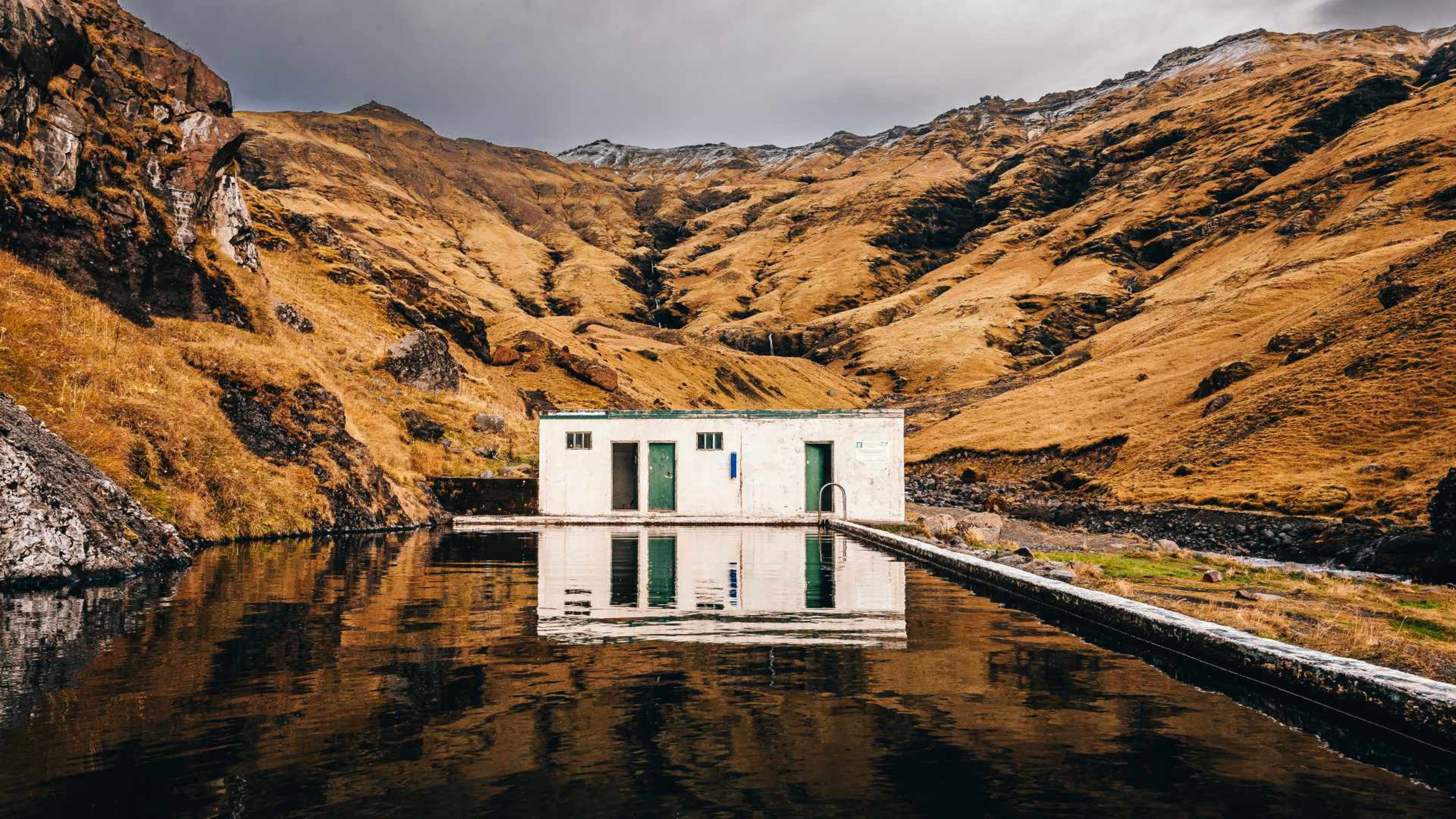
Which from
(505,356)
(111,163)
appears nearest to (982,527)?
(111,163)

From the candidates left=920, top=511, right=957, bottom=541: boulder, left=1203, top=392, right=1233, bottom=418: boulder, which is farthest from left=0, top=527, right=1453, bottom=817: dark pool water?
left=1203, top=392, right=1233, bottom=418: boulder

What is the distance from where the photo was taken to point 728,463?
35781mm

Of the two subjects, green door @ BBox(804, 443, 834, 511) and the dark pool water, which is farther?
green door @ BBox(804, 443, 834, 511)

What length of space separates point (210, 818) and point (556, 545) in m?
19.6

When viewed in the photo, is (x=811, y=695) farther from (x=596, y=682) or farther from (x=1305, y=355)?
(x=1305, y=355)

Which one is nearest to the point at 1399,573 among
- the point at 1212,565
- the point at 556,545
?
the point at 1212,565

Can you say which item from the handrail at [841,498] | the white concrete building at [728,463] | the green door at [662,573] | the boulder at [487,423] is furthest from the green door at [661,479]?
the boulder at [487,423]

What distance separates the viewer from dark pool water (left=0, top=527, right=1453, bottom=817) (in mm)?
5090

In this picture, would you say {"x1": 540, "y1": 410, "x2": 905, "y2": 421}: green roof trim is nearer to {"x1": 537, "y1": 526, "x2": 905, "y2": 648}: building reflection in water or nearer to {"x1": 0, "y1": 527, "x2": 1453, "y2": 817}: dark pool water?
{"x1": 537, "y1": 526, "x2": 905, "y2": 648}: building reflection in water

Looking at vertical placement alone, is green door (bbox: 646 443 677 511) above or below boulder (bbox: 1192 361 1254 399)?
below

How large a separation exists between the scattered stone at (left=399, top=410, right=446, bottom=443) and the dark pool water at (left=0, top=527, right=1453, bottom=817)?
92.6ft

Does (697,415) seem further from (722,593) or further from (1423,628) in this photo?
(1423,628)

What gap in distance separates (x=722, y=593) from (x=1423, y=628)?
10.9m

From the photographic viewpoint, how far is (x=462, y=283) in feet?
480
